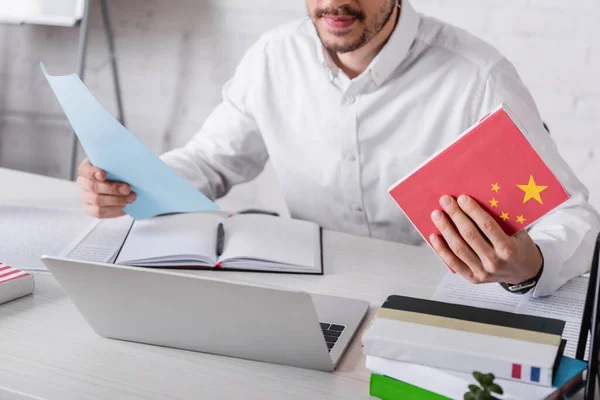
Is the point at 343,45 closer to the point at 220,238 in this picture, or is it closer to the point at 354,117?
the point at 354,117

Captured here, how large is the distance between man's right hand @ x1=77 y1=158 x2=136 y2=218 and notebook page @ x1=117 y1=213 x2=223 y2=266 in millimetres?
52

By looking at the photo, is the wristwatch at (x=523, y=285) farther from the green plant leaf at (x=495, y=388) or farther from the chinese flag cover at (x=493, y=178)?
the green plant leaf at (x=495, y=388)

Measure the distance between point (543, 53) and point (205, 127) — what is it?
1204mm

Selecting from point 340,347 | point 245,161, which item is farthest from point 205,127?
point 340,347

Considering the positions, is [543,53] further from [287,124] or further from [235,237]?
[235,237]

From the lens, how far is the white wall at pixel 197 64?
238 cm

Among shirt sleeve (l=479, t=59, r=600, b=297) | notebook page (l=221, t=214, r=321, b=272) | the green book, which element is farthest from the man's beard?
the green book

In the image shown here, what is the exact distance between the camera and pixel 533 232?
4.11ft

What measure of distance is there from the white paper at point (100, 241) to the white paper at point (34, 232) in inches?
0.8

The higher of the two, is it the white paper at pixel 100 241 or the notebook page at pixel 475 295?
the notebook page at pixel 475 295

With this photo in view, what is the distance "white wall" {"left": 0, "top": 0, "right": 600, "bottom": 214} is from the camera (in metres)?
2.38

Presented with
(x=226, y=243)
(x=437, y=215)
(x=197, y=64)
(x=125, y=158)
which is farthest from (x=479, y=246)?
(x=197, y=64)

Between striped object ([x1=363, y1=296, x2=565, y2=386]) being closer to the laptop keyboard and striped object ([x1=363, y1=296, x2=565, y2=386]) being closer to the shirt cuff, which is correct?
the laptop keyboard

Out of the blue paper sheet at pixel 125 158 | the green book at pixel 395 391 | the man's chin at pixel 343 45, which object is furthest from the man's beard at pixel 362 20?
the green book at pixel 395 391
